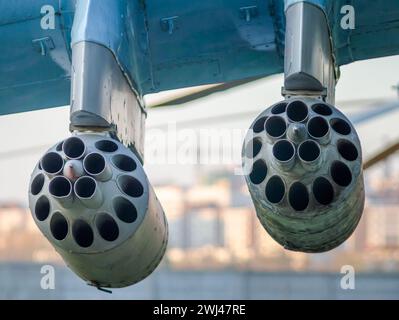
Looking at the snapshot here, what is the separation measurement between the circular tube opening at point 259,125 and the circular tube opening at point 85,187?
A: 3.30ft

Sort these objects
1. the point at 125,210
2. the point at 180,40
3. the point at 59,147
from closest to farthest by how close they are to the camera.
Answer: the point at 59,147
the point at 125,210
the point at 180,40

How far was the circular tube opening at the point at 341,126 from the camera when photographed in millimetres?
8492

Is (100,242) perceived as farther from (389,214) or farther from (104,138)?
(389,214)

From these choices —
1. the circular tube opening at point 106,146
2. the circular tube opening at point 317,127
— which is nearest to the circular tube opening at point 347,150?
the circular tube opening at point 317,127

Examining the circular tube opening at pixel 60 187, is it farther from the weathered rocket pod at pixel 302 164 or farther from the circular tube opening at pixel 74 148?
the weathered rocket pod at pixel 302 164

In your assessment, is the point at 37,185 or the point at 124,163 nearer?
the point at 37,185

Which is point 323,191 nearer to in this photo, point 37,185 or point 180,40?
point 37,185

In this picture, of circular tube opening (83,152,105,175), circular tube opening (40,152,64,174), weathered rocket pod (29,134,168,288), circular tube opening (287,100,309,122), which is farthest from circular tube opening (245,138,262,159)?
circular tube opening (40,152,64,174)

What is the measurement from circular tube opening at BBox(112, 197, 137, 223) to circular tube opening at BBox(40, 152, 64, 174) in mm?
417

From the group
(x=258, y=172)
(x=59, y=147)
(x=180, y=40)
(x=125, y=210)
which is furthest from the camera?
(x=180, y=40)

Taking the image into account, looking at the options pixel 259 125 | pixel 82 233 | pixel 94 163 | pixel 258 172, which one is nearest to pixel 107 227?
pixel 82 233

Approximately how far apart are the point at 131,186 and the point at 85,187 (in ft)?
1.29

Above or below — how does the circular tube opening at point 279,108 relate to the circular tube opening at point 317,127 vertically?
above

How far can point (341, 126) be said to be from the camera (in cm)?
851
